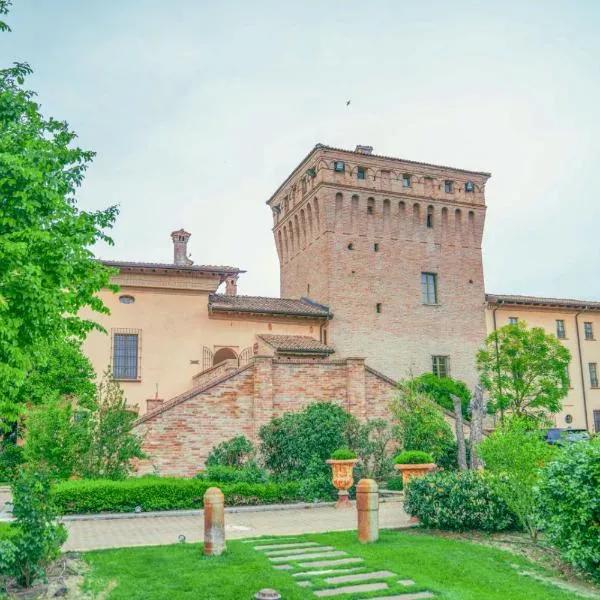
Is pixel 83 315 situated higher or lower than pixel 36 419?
higher

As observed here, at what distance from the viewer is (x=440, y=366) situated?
33.9m

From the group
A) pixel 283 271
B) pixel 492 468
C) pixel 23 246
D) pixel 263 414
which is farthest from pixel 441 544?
pixel 283 271

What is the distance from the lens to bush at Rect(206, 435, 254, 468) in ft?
63.6

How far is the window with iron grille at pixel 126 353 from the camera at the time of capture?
27969mm

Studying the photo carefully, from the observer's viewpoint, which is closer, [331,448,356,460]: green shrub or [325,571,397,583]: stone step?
[325,571,397,583]: stone step

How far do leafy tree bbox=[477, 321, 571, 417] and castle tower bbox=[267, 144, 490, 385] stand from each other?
2447 mm

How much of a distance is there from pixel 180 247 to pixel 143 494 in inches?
737

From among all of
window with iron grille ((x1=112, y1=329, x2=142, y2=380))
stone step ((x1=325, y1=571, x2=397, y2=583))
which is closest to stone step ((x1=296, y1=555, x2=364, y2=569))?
stone step ((x1=325, y1=571, x2=397, y2=583))

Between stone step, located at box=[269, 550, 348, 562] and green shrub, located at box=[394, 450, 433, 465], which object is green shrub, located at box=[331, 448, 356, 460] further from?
stone step, located at box=[269, 550, 348, 562]

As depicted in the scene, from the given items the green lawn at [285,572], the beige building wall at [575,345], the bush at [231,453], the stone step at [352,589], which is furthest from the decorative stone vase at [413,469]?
the beige building wall at [575,345]

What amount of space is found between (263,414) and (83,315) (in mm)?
10701

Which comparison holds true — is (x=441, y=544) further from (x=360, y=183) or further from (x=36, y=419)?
(x=360, y=183)

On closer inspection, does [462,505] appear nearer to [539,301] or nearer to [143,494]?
[143,494]

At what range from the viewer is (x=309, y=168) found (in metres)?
34.2
